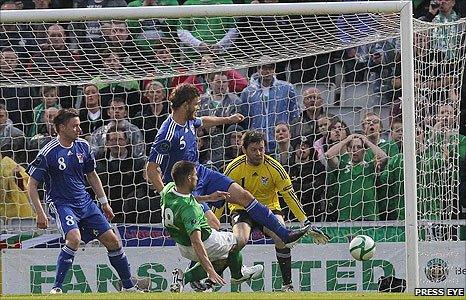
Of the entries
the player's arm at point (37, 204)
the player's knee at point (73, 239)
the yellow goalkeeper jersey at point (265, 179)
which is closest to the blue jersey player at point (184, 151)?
the yellow goalkeeper jersey at point (265, 179)

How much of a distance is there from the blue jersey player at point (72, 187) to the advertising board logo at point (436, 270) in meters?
2.99

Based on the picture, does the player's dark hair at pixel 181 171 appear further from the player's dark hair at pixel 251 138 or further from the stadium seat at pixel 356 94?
the stadium seat at pixel 356 94

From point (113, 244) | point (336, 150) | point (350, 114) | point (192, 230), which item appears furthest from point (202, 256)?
point (350, 114)

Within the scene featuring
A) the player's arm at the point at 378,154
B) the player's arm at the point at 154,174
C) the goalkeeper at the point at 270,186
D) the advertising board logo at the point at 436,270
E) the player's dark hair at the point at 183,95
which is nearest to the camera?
the player's arm at the point at 154,174

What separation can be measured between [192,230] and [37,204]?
5.82ft

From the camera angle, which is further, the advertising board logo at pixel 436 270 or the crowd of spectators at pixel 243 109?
the advertising board logo at pixel 436 270

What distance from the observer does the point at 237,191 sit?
10289 millimetres

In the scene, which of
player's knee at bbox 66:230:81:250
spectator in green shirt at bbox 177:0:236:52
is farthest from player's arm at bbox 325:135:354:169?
player's knee at bbox 66:230:81:250

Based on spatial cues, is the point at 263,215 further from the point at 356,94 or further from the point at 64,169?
the point at 356,94

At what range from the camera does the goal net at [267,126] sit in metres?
10.9

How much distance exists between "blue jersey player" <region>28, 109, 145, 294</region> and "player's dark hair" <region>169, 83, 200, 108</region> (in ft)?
3.24

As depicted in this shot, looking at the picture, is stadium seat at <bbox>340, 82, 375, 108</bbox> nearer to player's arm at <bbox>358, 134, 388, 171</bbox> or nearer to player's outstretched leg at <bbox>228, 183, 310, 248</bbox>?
player's arm at <bbox>358, 134, 388, 171</bbox>

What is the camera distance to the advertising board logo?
1123 cm

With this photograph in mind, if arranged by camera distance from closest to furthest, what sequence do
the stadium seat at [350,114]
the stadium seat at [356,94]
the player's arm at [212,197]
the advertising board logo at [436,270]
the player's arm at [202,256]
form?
the player's arm at [202,256]
the player's arm at [212,197]
the advertising board logo at [436,270]
the stadium seat at [350,114]
the stadium seat at [356,94]
